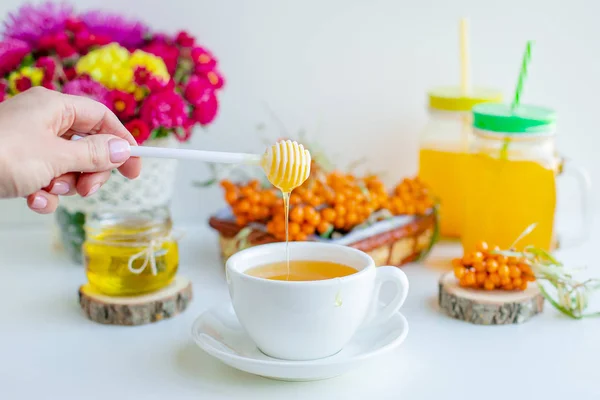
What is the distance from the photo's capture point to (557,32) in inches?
60.4

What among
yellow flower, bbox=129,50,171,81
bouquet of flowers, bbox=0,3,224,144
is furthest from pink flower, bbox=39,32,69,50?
yellow flower, bbox=129,50,171,81

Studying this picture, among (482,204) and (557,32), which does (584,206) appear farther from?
(557,32)

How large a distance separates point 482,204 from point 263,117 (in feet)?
1.55

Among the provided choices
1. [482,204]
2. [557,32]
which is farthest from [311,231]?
[557,32]

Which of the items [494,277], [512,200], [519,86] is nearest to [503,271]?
[494,277]

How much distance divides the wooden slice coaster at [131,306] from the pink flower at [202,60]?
0.36m

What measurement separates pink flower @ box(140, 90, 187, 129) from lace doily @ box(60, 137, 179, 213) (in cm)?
7

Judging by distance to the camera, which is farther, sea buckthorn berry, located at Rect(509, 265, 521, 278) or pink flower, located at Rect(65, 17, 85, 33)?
pink flower, located at Rect(65, 17, 85, 33)

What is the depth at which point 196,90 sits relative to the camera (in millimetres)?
1229

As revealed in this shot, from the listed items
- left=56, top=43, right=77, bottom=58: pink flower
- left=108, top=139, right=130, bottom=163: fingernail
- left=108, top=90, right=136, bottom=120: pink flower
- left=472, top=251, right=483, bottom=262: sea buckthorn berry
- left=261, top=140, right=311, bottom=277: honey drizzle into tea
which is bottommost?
left=472, top=251, right=483, bottom=262: sea buckthorn berry

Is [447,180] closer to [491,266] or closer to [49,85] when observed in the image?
[491,266]

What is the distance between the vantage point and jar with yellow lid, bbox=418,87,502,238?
139cm

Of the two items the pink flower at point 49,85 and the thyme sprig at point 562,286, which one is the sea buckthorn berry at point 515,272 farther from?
the pink flower at point 49,85

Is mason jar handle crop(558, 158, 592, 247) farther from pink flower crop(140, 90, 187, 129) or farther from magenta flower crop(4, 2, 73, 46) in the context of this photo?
magenta flower crop(4, 2, 73, 46)
